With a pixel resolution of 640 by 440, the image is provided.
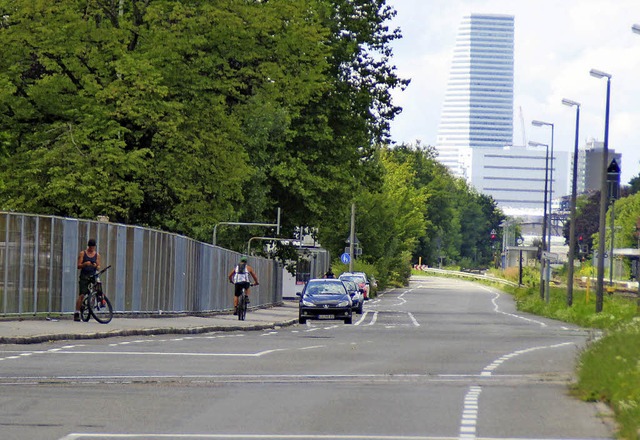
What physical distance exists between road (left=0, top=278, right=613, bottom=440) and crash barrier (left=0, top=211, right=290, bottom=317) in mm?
4092

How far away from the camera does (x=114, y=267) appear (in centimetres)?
3622

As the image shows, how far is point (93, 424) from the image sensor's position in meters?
12.5

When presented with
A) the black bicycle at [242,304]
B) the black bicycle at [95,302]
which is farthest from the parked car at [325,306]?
the black bicycle at [95,302]

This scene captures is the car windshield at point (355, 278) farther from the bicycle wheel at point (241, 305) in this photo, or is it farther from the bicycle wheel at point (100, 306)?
the bicycle wheel at point (100, 306)

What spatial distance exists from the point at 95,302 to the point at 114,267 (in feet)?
15.8

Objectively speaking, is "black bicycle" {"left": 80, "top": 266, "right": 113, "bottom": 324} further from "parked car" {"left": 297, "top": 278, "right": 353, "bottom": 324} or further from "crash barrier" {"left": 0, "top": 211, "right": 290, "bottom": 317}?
"parked car" {"left": 297, "top": 278, "right": 353, "bottom": 324}

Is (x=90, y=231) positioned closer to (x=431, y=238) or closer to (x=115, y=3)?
(x=115, y=3)

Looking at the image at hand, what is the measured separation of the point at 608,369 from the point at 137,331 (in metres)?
15.4

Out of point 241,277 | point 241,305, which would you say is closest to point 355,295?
point 241,277

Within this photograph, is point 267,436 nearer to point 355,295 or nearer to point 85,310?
point 85,310

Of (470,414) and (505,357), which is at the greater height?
(470,414)

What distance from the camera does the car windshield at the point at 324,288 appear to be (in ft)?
150

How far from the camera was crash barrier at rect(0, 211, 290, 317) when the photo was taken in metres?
30.3

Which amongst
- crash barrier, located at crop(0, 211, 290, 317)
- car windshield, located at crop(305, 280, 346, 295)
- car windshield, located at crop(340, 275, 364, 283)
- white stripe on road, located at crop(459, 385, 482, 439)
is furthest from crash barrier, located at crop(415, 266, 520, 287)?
→ white stripe on road, located at crop(459, 385, 482, 439)
